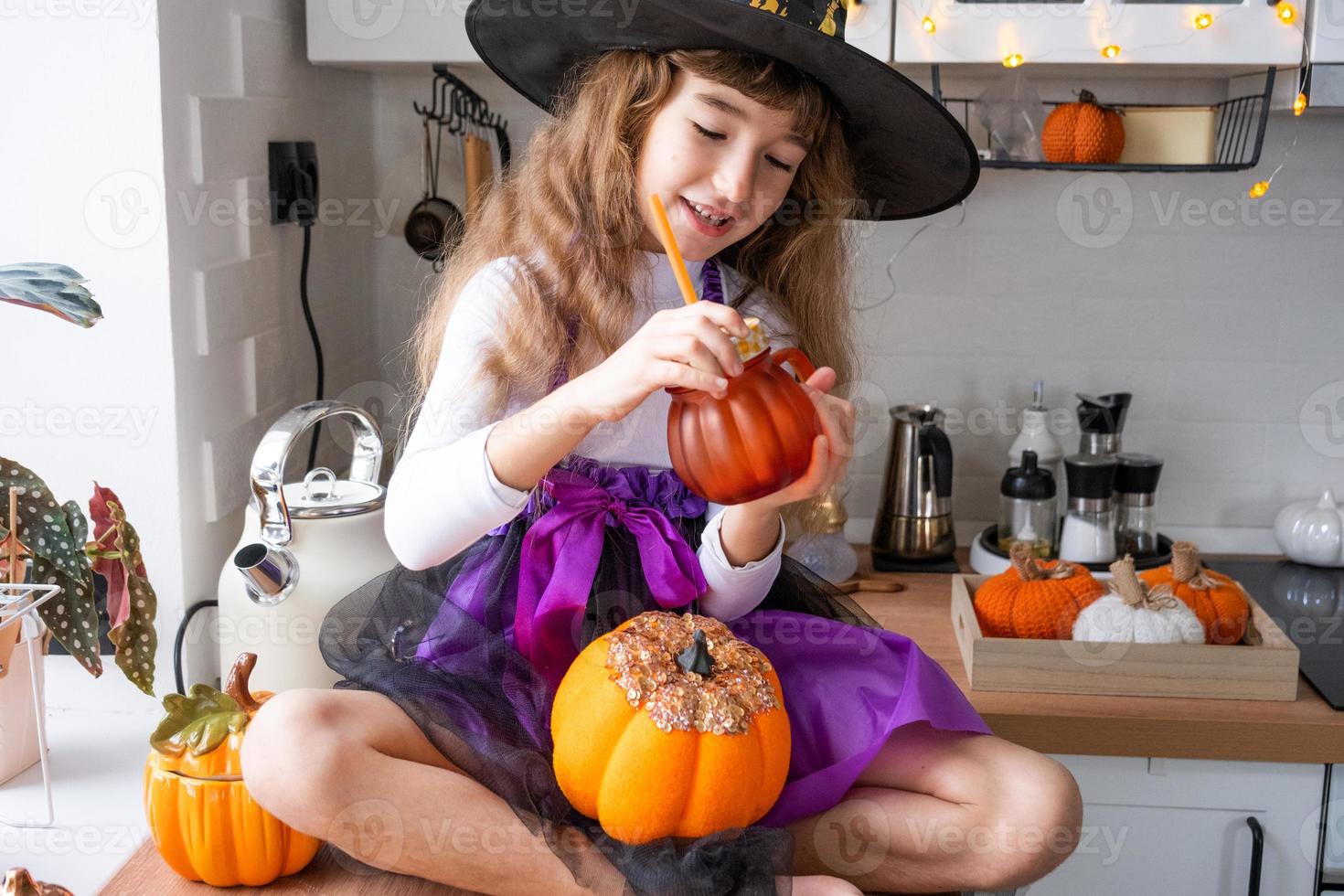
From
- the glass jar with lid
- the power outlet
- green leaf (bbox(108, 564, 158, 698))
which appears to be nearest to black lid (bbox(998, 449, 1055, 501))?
the glass jar with lid

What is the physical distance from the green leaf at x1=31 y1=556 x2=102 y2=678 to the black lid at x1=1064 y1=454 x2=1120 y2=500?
1184mm

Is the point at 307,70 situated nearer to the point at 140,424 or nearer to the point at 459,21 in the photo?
the point at 459,21

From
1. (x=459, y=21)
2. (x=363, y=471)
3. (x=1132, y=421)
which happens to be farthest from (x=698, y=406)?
(x=1132, y=421)

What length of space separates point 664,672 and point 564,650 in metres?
0.18

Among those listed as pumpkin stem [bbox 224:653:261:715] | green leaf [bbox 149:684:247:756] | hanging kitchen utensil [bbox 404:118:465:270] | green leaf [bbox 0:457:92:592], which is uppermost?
hanging kitchen utensil [bbox 404:118:465:270]

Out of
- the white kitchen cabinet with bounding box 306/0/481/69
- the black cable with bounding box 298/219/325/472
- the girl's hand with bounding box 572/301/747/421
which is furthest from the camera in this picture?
the black cable with bounding box 298/219/325/472

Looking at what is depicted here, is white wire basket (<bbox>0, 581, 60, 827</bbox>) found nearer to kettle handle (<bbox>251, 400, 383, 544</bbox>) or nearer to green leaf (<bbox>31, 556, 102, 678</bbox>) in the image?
green leaf (<bbox>31, 556, 102, 678</bbox>)

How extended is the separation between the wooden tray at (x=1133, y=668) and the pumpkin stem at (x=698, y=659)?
501mm

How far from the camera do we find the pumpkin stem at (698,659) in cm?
101

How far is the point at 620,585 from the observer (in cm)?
122

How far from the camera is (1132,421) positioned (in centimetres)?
189

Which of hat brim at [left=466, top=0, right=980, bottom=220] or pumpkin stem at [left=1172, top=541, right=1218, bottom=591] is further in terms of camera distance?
pumpkin stem at [left=1172, top=541, right=1218, bottom=591]

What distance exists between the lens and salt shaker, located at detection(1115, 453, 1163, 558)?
173 centimetres

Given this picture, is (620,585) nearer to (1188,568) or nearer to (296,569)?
(296,569)
